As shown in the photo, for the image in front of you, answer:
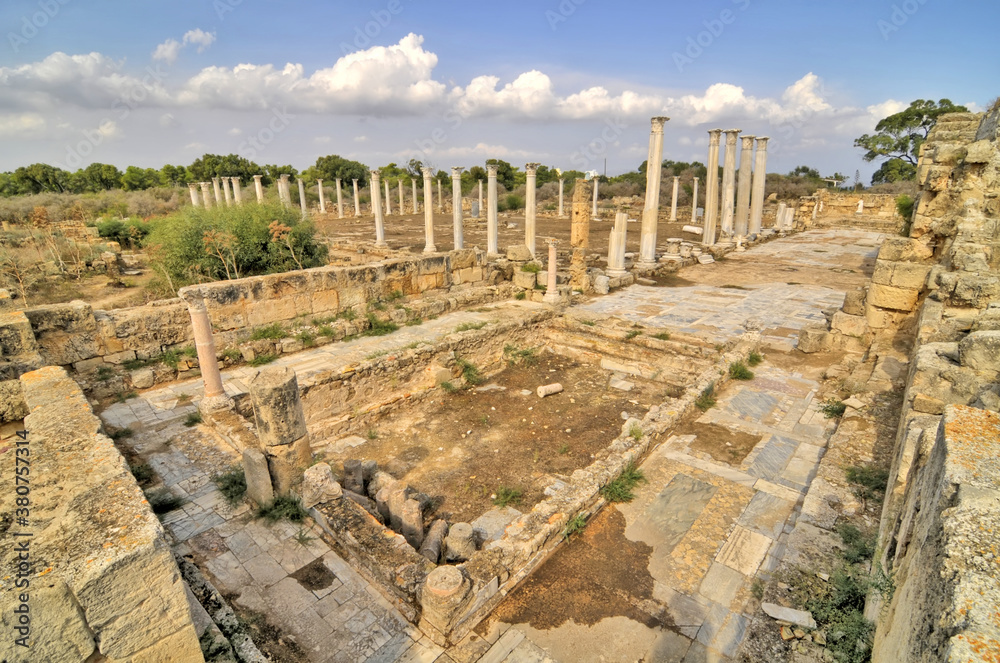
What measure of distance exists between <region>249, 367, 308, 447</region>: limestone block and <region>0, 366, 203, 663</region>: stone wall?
231 cm

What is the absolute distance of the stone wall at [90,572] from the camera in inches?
78.8

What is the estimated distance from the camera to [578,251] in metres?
15.2

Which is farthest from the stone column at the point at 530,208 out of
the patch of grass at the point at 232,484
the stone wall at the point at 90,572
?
the stone wall at the point at 90,572

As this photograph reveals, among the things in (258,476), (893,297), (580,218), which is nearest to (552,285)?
(580,218)

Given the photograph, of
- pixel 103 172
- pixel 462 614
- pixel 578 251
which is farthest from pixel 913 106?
pixel 103 172

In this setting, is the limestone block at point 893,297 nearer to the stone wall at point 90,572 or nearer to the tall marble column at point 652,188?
the tall marble column at point 652,188

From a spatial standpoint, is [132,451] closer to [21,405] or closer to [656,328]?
[21,405]

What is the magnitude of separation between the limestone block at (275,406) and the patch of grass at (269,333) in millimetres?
4690

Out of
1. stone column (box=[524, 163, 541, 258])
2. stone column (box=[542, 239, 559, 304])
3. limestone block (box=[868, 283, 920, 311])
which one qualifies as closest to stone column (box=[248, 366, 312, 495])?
stone column (box=[542, 239, 559, 304])

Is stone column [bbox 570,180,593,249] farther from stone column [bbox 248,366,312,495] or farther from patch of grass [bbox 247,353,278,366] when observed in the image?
stone column [bbox 248,366,312,495]

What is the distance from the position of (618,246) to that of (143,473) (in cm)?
1387

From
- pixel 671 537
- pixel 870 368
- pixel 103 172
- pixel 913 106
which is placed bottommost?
pixel 671 537

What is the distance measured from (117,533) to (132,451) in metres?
4.91

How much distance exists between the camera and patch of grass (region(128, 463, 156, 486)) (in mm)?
5656
